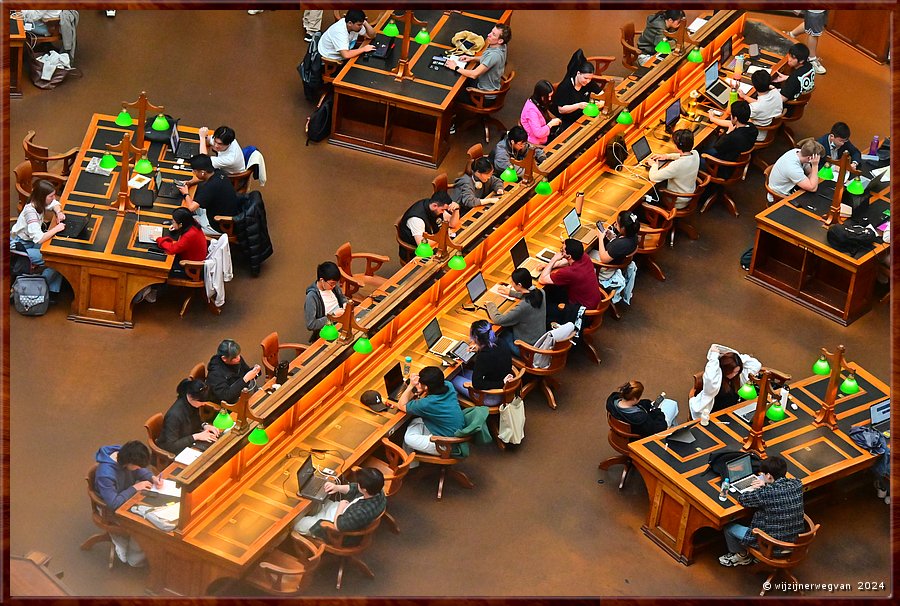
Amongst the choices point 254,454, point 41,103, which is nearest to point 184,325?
point 254,454

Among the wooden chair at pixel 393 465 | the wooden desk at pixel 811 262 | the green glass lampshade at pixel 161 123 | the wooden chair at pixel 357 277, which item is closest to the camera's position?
the wooden chair at pixel 393 465

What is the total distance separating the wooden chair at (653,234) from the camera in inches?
638

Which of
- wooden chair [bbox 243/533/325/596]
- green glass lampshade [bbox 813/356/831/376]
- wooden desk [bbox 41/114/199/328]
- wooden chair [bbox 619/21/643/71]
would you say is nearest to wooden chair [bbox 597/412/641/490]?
green glass lampshade [bbox 813/356/831/376]

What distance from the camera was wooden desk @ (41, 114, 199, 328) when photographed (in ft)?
49.7

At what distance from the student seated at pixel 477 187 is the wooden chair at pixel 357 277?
102cm

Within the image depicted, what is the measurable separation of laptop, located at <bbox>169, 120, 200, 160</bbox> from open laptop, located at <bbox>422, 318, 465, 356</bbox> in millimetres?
3361

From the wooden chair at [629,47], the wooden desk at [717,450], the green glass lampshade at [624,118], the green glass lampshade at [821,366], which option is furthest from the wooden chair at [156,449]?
the wooden chair at [629,47]

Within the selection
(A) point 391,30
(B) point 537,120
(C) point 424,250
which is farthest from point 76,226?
(B) point 537,120

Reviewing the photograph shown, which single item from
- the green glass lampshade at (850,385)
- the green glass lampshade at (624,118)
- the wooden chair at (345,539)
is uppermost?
the green glass lampshade at (624,118)

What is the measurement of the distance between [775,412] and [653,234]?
270cm

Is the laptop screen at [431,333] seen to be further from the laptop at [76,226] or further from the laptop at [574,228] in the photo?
the laptop at [76,226]

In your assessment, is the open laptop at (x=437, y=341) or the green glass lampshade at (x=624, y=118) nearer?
the open laptop at (x=437, y=341)

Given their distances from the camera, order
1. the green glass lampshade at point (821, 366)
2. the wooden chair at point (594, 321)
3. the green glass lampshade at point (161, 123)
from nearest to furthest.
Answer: the green glass lampshade at point (821, 366), the wooden chair at point (594, 321), the green glass lampshade at point (161, 123)

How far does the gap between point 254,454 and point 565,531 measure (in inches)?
109
